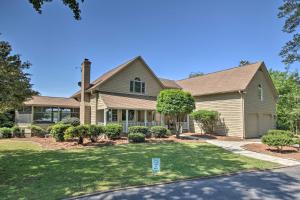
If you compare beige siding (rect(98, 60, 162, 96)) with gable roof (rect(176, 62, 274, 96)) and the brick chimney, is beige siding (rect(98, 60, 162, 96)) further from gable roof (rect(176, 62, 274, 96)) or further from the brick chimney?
gable roof (rect(176, 62, 274, 96))

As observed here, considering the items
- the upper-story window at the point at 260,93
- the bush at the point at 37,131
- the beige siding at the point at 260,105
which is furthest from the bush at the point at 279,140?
the bush at the point at 37,131

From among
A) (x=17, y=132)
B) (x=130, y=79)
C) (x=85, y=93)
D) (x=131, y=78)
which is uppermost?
(x=131, y=78)

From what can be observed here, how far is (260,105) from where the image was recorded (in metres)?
22.3

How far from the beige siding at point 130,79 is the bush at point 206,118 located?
5.40 meters

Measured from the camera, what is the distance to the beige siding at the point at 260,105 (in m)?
21.0

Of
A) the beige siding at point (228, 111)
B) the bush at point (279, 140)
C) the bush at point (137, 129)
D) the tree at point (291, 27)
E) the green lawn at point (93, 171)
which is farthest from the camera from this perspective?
the beige siding at point (228, 111)

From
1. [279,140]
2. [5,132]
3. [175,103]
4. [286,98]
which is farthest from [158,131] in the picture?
[286,98]

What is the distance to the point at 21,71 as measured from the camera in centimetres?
1038

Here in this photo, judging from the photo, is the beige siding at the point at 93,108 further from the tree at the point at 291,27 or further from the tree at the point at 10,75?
the tree at the point at 291,27

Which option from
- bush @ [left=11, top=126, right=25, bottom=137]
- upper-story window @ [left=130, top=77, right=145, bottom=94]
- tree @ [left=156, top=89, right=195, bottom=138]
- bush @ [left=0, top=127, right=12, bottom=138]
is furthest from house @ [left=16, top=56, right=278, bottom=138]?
bush @ [left=0, top=127, right=12, bottom=138]

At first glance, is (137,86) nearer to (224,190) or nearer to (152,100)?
(152,100)

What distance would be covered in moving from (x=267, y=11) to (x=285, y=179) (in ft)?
41.7

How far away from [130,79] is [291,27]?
14.4 meters

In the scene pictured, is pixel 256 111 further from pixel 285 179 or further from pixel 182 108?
pixel 285 179
